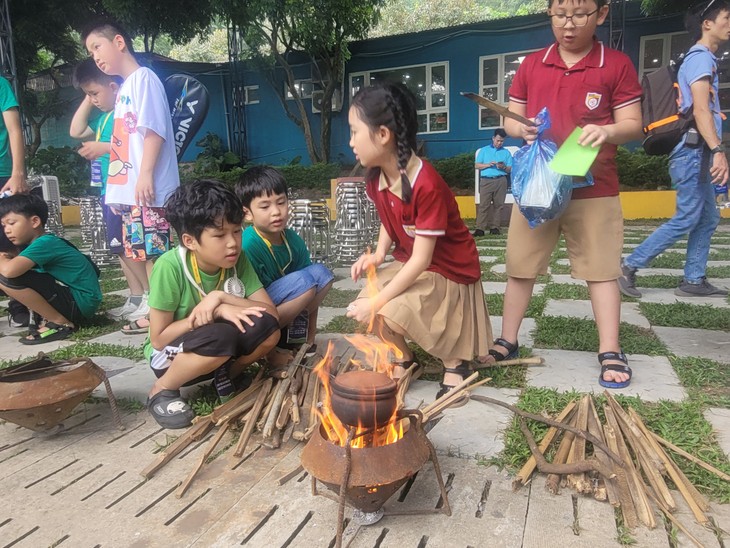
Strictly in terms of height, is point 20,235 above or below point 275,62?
below

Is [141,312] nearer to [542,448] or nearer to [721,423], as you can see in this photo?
[542,448]

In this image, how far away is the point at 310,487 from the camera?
73.3 inches

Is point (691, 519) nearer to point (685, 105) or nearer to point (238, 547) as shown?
point (238, 547)

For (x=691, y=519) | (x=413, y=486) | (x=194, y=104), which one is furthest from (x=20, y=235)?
→ (x=691, y=519)

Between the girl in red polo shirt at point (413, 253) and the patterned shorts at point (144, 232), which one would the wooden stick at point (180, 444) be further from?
the patterned shorts at point (144, 232)

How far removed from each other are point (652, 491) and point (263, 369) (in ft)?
6.04

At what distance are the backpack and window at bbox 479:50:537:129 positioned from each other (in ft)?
36.3

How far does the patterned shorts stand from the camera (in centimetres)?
379

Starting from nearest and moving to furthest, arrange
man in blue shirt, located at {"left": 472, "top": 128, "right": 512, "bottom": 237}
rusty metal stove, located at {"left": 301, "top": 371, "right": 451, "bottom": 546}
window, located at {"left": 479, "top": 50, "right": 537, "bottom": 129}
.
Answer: rusty metal stove, located at {"left": 301, "top": 371, "right": 451, "bottom": 546} < man in blue shirt, located at {"left": 472, "top": 128, "right": 512, "bottom": 237} < window, located at {"left": 479, "top": 50, "right": 537, "bottom": 129}

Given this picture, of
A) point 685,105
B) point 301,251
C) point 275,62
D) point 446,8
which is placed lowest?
point 301,251

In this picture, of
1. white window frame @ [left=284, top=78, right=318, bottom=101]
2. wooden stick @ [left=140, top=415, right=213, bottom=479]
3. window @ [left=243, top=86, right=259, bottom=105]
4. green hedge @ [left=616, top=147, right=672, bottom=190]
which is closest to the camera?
wooden stick @ [left=140, top=415, right=213, bottom=479]

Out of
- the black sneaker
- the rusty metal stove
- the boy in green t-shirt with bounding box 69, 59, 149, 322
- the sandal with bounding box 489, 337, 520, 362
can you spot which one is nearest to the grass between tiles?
the sandal with bounding box 489, 337, 520, 362

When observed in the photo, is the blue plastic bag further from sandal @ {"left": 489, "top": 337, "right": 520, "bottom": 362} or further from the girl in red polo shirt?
sandal @ {"left": 489, "top": 337, "right": 520, "bottom": 362}

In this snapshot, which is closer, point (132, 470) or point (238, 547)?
point (238, 547)
